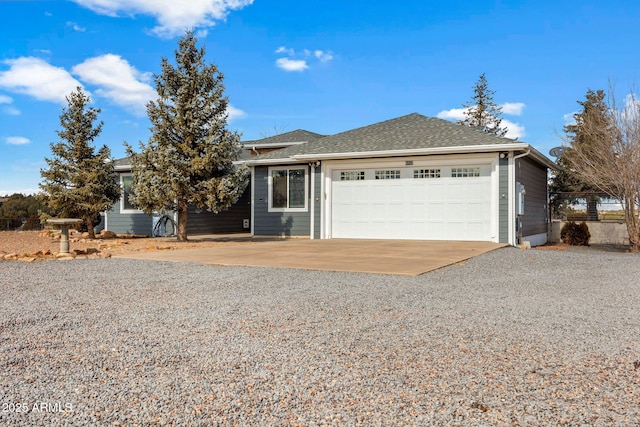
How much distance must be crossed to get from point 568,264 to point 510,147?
12.7ft

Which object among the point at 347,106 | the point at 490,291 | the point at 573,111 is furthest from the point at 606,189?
the point at 573,111

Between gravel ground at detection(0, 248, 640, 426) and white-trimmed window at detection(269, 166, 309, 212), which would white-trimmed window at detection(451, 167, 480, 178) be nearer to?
white-trimmed window at detection(269, 166, 309, 212)

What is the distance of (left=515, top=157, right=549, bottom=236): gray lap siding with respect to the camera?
11.9 meters

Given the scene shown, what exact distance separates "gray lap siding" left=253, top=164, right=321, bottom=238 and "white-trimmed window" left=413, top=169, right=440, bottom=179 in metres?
2.81

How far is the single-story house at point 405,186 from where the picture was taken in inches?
430

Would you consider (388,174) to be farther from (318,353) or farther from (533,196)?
(318,353)

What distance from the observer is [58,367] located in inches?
98.7

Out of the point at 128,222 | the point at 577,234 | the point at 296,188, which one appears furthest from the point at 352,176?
the point at 128,222

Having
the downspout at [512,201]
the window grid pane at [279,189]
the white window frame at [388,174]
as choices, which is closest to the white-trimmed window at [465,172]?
the downspout at [512,201]

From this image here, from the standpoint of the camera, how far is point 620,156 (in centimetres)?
1091

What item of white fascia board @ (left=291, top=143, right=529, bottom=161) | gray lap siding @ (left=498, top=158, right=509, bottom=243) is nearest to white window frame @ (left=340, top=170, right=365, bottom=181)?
white fascia board @ (left=291, top=143, right=529, bottom=161)

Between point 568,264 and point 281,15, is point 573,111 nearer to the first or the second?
point 281,15

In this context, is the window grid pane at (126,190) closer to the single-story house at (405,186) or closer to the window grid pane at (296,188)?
the single-story house at (405,186)

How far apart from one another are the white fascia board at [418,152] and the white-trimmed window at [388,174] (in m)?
0.54
